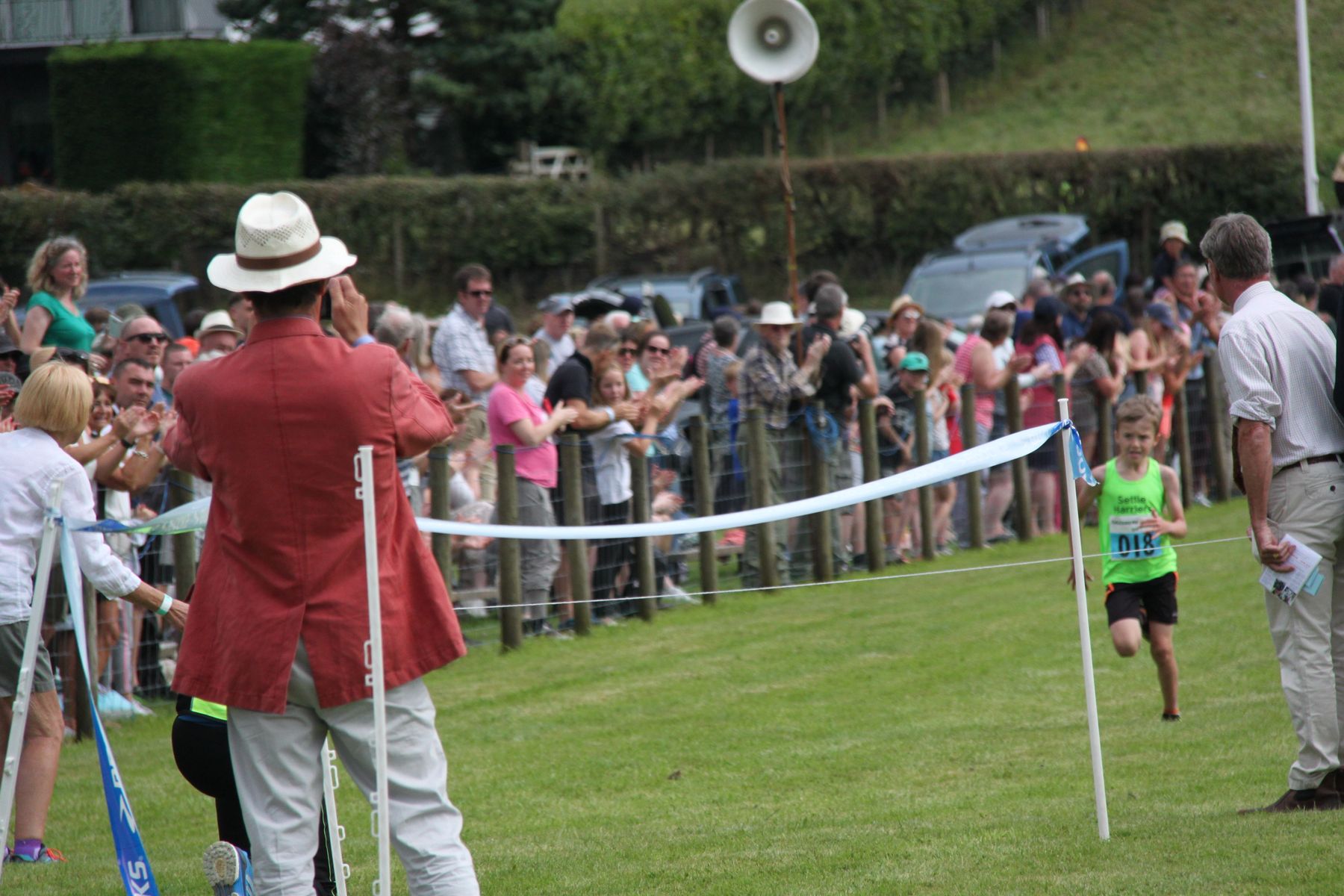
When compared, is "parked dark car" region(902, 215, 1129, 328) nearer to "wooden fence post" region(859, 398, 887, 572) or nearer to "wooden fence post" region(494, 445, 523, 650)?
"wooden fence post" region(859, 398, 887, 572)

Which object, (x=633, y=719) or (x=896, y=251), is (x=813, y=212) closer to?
(x=896, y=251)

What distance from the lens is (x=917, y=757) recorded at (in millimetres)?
7953

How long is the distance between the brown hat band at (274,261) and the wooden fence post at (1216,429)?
15.1 meters

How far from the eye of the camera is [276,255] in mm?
4484

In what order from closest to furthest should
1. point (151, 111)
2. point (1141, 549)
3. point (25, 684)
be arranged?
point (25, 684)
point (1141, 549)
point (151, 111)

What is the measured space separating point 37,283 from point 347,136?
3237cm

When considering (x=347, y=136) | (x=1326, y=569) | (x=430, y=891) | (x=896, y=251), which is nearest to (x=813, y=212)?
(x=896, y=251)

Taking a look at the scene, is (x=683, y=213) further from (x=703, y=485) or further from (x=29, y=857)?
(x=29, y=857)

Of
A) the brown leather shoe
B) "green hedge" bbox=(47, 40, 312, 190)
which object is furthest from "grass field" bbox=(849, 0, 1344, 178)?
the brown leather shoe

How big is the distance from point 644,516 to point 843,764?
177 inches

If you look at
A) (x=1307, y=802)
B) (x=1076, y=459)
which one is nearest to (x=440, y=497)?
(x=1076, y=459)

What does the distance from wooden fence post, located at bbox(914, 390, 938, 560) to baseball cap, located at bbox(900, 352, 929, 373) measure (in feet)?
0.79

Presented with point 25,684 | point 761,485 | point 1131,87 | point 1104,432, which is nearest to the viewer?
point 25,684

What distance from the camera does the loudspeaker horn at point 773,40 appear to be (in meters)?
12.8
